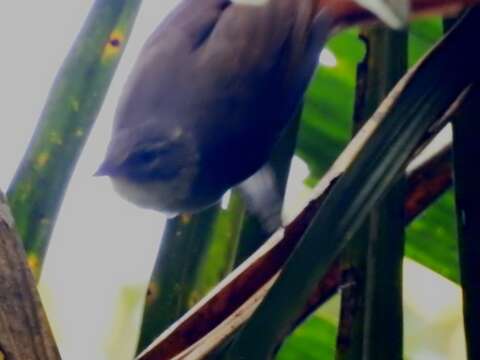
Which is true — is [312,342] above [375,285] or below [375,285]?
above

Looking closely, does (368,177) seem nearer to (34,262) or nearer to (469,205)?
(469,205)

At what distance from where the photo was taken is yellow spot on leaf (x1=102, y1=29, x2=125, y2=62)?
2.42 feet

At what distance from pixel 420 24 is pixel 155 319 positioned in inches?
14.5

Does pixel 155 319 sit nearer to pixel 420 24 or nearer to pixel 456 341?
pixel 420 24

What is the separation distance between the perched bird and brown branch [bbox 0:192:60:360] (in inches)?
8.2

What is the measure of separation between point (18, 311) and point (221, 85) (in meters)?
0.27

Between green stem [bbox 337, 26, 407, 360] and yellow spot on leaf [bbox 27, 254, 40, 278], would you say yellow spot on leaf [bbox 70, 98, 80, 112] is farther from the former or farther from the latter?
green stem [bbox 337, 26, 407, 360]

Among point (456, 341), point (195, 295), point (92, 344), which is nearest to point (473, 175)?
point (195, 295)

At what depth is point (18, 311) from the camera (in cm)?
49

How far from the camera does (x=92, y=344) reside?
11.5 feet

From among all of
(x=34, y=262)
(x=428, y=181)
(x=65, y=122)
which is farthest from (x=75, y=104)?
(x=428, y=181)

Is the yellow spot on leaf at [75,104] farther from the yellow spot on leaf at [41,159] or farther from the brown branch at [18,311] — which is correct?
the brown branch at [18,311]

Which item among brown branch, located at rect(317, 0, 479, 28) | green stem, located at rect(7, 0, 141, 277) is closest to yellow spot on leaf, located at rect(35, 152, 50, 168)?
green stem, located at rect(7, 0, 141, 277)

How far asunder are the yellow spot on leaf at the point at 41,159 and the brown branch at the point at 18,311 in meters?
0.17
